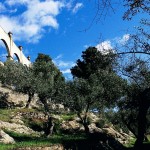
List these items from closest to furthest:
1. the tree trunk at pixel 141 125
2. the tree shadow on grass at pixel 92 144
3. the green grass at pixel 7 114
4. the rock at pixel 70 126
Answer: the tree trunk at pixel 141 125, the tree shadow on grass at pixel 92 144, the green grass at pixel 7 114, the rock at pixel 70 126

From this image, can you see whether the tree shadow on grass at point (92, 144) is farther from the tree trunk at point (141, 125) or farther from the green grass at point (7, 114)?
the green grass at point (7, 114)

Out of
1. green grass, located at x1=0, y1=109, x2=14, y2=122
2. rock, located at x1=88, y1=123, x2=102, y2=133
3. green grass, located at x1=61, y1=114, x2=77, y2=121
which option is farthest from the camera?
green grass, located at x1=61, y1=114, x2=77, y2=121

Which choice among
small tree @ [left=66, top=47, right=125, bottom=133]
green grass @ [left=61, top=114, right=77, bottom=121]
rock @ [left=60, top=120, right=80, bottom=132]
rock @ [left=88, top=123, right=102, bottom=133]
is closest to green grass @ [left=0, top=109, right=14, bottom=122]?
rock @ [left=60, top=120, right=80, bottom=132]

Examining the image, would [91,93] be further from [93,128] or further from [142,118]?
[142,118]

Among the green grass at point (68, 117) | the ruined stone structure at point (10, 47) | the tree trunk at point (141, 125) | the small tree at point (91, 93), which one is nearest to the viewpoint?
the tree trunk at point (141, 125)

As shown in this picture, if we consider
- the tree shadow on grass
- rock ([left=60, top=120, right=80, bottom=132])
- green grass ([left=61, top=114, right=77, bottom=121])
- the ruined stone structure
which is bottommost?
the tree shadow on grass

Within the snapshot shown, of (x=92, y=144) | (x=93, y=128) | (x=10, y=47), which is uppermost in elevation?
(x=10, y=47)

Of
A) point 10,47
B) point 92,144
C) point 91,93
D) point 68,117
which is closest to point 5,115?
point 68,117

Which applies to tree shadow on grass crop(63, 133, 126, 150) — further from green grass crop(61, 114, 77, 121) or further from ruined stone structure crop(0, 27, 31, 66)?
ruined stone structure crop(0, 27, 31, 66)

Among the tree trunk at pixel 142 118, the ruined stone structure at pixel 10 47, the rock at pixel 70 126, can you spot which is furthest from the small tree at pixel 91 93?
the ruined stone structure at pixel 10 47

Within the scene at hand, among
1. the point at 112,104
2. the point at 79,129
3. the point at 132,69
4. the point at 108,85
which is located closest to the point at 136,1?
the point at 132,69

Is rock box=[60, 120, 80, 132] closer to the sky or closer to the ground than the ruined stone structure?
closer to the ground

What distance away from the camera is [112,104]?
5200 centimetres

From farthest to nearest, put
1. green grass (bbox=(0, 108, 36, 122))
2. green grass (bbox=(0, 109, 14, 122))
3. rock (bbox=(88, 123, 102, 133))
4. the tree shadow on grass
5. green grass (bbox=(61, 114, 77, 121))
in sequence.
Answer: green grass (bbox=(61, 114, 77, 121)) → rock (bbox=(88, 123, 102, 133)) → green grass (bbox=(0, 108, 36, 122)) → green grass (bbox=(0, 109, 14, 122)) → the tree shadow on grass
